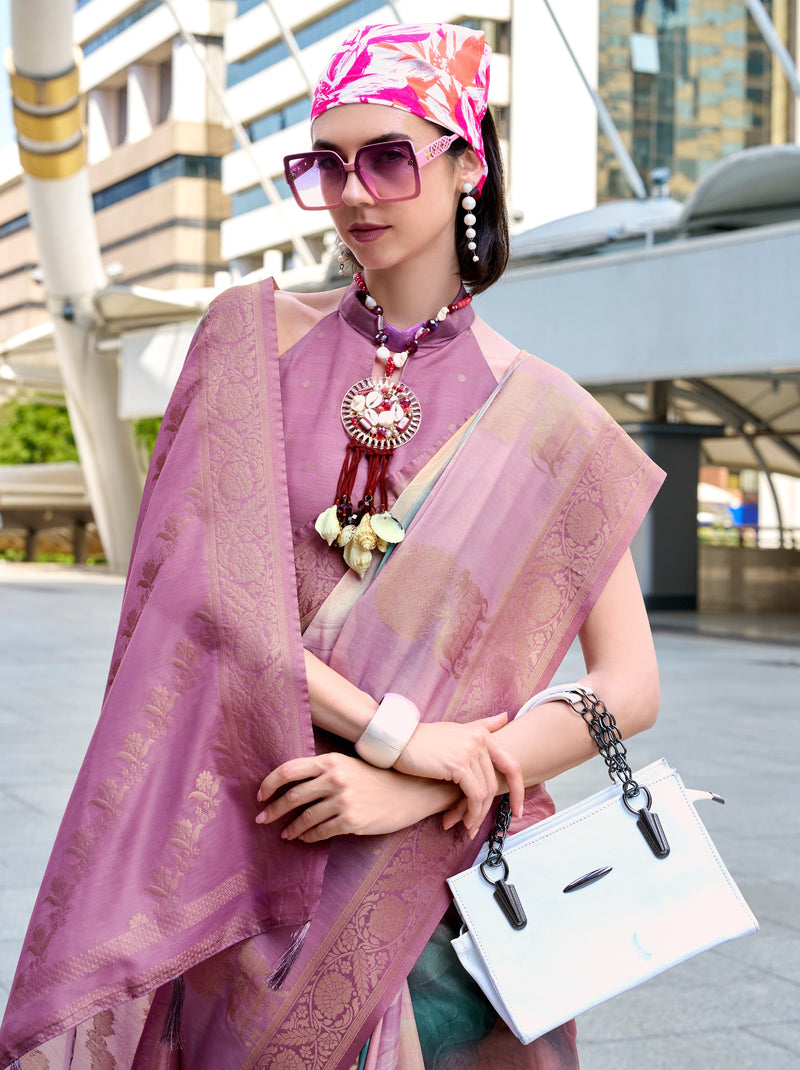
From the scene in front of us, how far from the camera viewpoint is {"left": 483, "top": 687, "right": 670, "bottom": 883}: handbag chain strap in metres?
1.61

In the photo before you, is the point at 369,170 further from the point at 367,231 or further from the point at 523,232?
the point at 523,232

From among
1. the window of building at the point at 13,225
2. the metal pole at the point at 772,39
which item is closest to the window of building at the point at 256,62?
the window of building at the point at 13,225

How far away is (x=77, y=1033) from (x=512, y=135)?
49106 mm

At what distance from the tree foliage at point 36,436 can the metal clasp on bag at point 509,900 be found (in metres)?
51.0

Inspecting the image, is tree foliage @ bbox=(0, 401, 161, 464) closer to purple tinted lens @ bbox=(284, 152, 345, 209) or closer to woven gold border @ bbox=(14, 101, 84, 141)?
woven gold border @ bbox=(14, 101, 84, 141)

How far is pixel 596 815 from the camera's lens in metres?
1.62

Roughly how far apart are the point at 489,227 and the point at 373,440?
364mm

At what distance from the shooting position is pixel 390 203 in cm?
165

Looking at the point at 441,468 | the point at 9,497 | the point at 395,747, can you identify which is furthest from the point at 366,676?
the point at 9,497

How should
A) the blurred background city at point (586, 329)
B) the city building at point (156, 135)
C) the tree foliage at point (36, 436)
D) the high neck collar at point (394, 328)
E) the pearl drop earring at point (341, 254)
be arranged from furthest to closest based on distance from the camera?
1. the city building at point (156, 135)
2. the tree foliage at point (36, 436)
3. the blurred background city at point (586, 329)
4. the pearl drop earring at point (341, 254)
5. the high neck collar at point (394, 328)

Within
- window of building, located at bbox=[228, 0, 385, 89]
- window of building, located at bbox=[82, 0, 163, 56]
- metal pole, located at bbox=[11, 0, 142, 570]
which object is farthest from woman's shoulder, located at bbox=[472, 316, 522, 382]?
window of building, located at bbox=[82, 0, 163, 56]

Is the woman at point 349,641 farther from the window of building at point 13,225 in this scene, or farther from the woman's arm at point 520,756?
the window of building at point 13,225

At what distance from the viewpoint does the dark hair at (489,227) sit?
5.92ft

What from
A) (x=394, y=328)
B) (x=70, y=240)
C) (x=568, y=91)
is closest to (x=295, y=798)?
(x=394, y=328)
